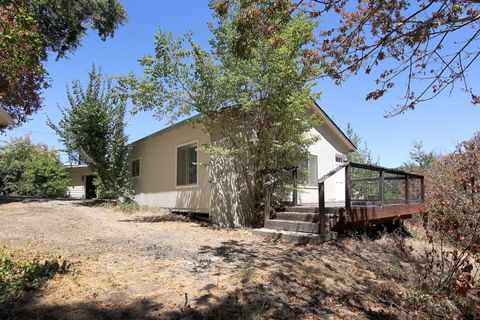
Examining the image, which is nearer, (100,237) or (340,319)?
(340,319)

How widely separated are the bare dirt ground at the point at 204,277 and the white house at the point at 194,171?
2.23m

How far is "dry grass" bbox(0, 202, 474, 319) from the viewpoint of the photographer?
399 centimetres

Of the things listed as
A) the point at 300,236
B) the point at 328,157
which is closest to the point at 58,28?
the point at 328,157

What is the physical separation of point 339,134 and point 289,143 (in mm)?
6135

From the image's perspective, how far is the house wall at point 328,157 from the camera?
13.4m

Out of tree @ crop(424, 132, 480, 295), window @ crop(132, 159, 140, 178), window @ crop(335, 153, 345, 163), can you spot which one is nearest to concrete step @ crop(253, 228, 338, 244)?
tree @ crop(424, 132, 480, 295)

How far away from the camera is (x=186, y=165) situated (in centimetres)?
1247

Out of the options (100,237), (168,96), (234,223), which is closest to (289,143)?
(234,223)

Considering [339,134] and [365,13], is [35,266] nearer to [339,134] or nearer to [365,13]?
[365,13]

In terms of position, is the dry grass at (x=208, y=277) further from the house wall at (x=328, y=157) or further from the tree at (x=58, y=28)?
the tree at (x=58, y=28)

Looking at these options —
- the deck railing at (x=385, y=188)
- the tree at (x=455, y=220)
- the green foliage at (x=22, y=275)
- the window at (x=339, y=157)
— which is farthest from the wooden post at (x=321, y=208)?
the window at (x=339, y=157)

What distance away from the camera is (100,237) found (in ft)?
24.9

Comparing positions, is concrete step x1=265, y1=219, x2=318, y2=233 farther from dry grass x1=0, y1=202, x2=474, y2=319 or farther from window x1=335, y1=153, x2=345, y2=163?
window x1=335, y1=153, x2=345, y2=163

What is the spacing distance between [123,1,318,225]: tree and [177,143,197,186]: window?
6.69ft
